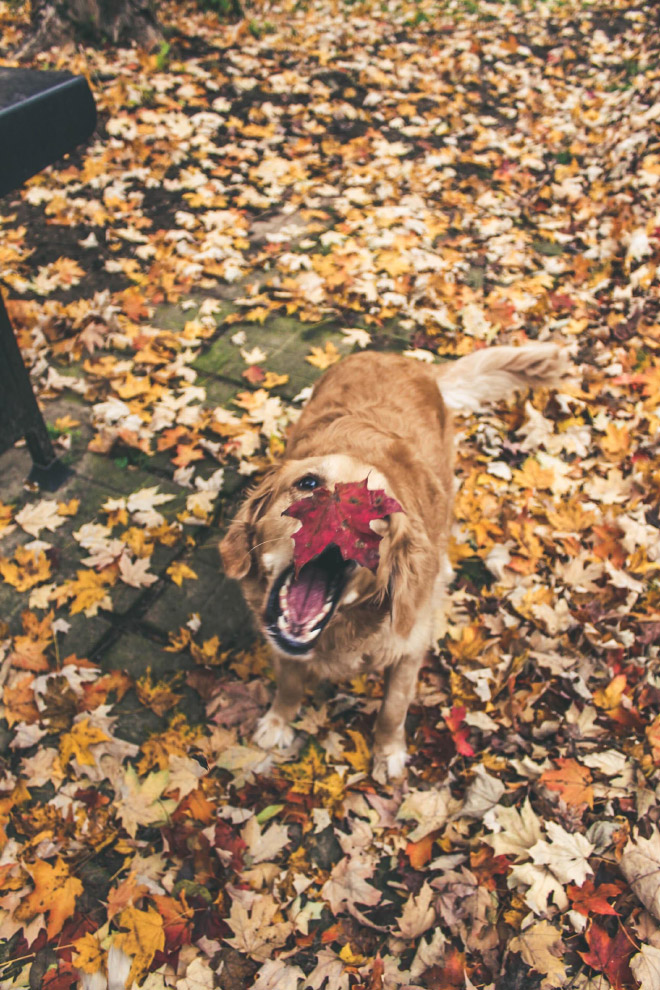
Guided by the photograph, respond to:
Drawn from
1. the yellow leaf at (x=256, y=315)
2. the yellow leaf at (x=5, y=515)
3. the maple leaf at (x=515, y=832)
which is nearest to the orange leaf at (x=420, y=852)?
the maple leaf at (x=515, y=832)

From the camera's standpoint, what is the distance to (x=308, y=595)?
209 centimetres

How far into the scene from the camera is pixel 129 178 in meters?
6.25

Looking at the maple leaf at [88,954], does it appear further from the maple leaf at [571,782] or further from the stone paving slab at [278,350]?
the stone paving slab at [278,350]

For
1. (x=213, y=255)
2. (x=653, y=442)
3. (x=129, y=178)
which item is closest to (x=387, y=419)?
(x=653, y=442)

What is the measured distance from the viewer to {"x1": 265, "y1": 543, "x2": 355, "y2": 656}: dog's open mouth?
205 centimetres

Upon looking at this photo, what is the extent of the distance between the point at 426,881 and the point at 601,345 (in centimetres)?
362

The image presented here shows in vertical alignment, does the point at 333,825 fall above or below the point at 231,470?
below

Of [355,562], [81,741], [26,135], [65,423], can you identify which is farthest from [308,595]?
[65,423]

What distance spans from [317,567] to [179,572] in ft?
4.50

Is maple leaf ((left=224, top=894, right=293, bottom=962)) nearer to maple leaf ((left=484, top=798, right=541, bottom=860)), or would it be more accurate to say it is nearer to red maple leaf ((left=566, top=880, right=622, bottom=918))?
maple leaf ((left=484, top=798, right=541, bottom=860))

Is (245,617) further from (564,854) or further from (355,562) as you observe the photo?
(564,854)

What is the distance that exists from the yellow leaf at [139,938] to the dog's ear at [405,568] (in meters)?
1.33

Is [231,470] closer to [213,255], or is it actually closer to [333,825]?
[333,825]

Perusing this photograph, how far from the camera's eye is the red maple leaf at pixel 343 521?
5.66 ft
